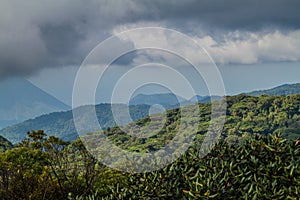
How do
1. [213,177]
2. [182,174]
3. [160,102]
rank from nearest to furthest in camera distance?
[213,177] < [182,174] < [160,102]

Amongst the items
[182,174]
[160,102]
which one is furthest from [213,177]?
[160,102]

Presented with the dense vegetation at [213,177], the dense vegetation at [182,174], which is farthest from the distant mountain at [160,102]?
the dense vegetation at [213,177]

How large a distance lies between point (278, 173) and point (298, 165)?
10.5 inches

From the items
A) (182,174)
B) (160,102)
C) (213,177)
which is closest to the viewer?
(213,177)

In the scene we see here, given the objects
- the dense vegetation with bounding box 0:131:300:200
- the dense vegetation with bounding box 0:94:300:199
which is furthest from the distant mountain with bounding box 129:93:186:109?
the dense vegetation with bounding box 0:131:300:200

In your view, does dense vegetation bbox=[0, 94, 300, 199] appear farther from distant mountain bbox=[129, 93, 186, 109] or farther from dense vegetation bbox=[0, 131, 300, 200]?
distant mountain bbox=[129, 93, 186, 109]

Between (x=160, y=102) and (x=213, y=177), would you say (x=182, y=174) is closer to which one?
(x=213, y=177)

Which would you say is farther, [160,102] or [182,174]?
[160,102]

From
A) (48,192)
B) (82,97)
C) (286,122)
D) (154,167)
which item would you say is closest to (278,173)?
(154,167)

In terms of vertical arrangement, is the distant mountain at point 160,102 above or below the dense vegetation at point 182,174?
above

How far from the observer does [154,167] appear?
6289 millimetres

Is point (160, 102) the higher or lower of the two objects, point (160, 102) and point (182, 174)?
the higher

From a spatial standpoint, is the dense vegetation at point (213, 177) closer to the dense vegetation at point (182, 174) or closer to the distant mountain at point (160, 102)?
the dense vegetation at point (182, 174)

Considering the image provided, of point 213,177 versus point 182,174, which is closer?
point 213,177
